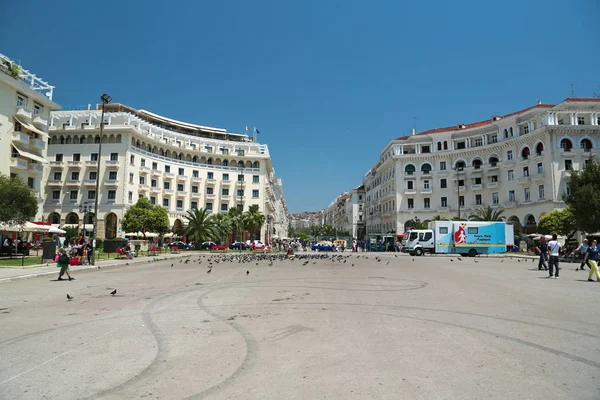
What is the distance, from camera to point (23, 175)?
41.5m

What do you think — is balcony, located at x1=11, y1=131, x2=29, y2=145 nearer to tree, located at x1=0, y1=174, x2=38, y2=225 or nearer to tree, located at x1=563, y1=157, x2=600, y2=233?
tree, located at x1=0, y1=174, x2=38, y2=225

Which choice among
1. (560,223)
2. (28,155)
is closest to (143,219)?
(28,155)

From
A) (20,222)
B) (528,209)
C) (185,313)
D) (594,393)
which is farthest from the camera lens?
(528,209)

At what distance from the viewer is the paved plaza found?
161 inches

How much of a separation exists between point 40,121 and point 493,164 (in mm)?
62781

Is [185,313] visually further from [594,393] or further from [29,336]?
[594,393]

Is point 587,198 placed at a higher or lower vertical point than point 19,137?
lower

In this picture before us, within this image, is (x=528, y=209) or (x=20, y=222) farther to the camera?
A: (x=528, y=209)

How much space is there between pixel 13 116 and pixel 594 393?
49.9 metres

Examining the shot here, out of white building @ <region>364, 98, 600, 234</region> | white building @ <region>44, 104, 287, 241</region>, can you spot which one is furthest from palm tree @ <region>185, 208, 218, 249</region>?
white building @ <region>364, 98, 600, 234</region>

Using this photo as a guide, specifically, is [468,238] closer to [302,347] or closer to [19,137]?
[302,347]

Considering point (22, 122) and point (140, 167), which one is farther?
point (140, 167)

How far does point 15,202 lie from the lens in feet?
87.9

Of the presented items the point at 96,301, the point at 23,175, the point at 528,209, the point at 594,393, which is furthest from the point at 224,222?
the point at 594,393
